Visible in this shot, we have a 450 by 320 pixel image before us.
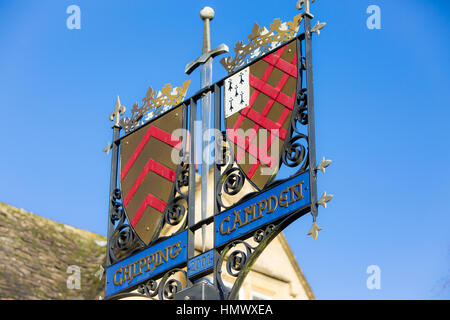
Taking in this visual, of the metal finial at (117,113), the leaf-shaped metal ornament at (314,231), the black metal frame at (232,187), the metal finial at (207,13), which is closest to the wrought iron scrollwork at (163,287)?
the black metal frame at (232,187)

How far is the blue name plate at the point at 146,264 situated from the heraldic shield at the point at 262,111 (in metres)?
1.14

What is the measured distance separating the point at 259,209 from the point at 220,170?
2.61ft

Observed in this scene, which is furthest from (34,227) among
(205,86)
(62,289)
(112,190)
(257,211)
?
(257,211)

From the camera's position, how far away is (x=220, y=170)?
11.4 m

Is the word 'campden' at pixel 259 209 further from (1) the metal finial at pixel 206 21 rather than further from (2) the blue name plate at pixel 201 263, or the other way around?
(1) the metal finial at pixel 206 21

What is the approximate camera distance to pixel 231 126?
453 inches

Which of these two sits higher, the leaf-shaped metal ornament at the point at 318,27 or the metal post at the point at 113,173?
the leaf-shaped metal ornament at the point at 318,27

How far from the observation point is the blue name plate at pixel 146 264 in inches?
451

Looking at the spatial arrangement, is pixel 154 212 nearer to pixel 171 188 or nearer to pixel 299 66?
pixel 171 188

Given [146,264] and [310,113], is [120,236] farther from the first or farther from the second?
[310,113]

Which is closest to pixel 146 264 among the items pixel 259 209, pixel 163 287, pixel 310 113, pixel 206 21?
pixel 163 287

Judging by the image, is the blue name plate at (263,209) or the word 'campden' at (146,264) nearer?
the blue name plate at (263,209)

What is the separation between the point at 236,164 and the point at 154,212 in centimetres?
132
